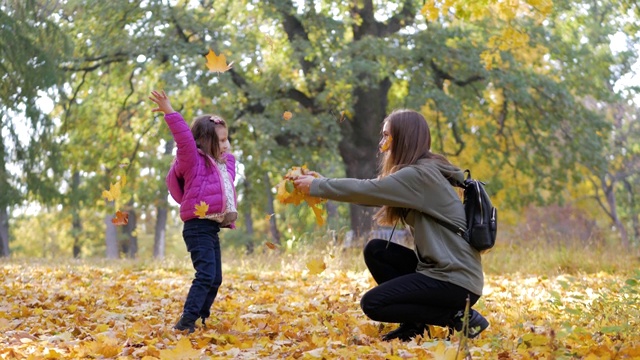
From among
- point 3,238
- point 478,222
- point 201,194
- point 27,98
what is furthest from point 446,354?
point 3,238

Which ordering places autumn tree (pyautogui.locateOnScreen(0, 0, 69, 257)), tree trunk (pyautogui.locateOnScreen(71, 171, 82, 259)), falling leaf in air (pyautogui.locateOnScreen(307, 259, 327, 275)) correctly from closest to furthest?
falling leaf in air (pyautogui.locateOnScreen(307, 259, 327, 275)) → autumn tree (pyautogui.locateOnScreen(0, 0, 69, 257)) → tree trunk (pyautogui.locateOnScreen(71, 171, 82, 259))

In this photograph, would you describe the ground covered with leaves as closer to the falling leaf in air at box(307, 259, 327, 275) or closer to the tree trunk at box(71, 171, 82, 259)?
the falling leaf in air at box(307, 259, 327, 275)

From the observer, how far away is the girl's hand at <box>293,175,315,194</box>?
4.66m

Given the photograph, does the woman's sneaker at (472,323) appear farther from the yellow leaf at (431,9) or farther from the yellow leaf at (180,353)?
the yellow leaf at (431,9)

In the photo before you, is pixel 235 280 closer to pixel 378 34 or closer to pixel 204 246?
pixel 204 246

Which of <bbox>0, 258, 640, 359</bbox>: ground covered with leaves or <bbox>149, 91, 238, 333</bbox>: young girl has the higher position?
<bbox>149, 91, 238, 333</bbox>: young girl

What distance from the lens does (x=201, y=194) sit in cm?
534

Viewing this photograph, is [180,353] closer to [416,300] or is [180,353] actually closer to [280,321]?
[416,300]

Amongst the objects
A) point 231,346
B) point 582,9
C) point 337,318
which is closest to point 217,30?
point 582,9

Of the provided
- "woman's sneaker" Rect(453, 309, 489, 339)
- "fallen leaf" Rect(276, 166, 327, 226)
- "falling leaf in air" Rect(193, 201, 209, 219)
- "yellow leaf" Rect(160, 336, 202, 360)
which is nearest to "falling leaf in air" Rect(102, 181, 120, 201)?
"falling leaf in air" Rect(193, 201, 209, 219)

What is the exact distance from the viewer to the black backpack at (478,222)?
4.47 meters

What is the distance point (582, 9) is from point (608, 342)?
1350 cm

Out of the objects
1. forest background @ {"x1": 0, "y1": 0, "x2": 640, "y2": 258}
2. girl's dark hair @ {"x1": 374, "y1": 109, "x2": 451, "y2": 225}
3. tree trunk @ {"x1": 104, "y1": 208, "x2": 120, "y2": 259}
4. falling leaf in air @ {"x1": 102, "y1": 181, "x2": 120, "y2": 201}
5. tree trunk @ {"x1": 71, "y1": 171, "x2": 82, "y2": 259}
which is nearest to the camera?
girl's dark hair @ {"x1": 374, "y1": 109, "x2": 451, "y2": 225}

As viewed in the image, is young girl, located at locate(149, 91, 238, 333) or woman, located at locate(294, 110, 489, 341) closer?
woman, located at locate(294, 110, 489, 341)
